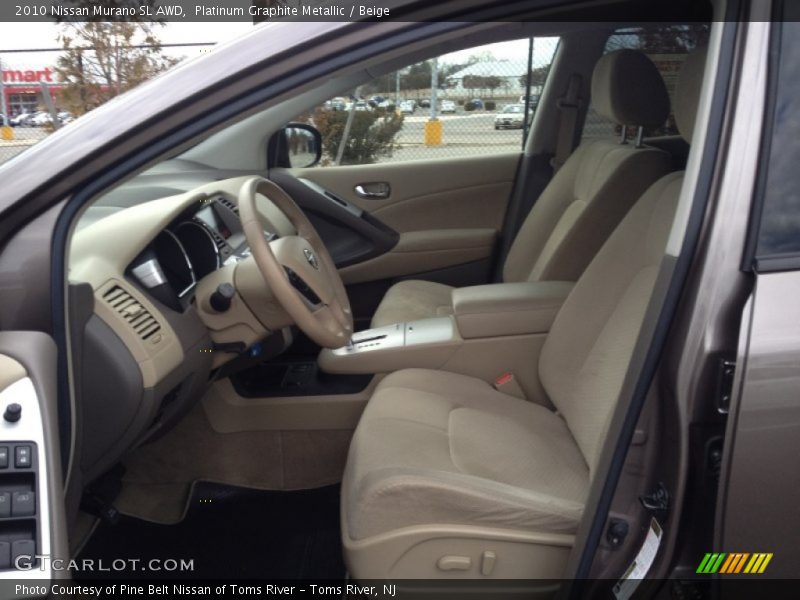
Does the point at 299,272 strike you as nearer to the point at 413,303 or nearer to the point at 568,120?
the point at 413,303

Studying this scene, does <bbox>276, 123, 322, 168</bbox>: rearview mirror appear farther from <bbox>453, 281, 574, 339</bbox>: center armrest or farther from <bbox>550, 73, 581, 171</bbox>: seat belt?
<bbox>453, 281, 574, 339</bbox>: center armrest

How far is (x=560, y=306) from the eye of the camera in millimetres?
2369

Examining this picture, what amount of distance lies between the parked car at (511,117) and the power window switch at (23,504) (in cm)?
283

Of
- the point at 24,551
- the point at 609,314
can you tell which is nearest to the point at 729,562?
the point at 609,314

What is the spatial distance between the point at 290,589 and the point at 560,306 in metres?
1.10

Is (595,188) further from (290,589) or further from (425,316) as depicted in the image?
(290,589)

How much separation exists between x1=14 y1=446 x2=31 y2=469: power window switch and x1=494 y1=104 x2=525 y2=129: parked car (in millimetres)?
2802

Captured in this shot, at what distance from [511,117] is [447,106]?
352mm

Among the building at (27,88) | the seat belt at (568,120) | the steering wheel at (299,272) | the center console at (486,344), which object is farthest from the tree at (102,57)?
the seat belt at (568,120)

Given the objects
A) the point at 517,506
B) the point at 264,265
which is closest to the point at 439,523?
the point at 517,506

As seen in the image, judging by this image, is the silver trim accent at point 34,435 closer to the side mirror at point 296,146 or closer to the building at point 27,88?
the building at point 27,88

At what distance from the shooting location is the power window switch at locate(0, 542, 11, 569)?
3.58 feet

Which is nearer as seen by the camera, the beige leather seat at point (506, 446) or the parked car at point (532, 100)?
the beige leather seat at point (506, 446)

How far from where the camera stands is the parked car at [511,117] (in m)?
3.54
